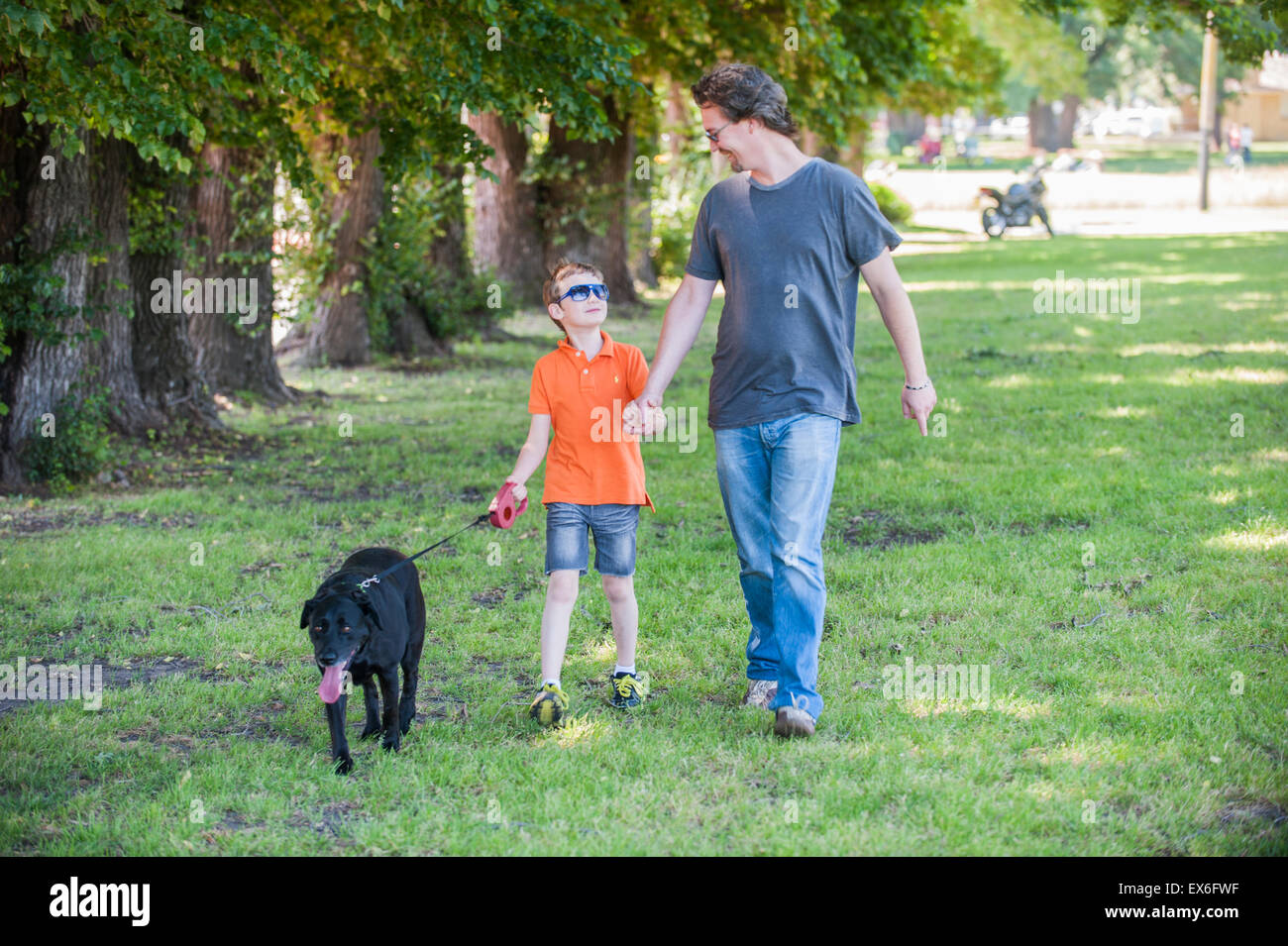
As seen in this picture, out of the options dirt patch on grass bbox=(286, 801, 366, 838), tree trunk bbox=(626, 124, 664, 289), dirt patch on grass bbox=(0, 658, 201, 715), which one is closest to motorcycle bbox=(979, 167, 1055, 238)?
tree trunk bbox=(626, 124, 664, 289)

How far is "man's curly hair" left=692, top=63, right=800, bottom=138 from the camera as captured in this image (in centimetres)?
432

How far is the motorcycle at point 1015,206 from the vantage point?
115ft

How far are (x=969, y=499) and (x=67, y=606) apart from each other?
500 centimetres

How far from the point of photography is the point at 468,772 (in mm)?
4234

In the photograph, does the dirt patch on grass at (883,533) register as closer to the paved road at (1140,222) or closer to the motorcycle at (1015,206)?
the paved road at (1140,222)

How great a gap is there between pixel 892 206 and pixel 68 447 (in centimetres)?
3174

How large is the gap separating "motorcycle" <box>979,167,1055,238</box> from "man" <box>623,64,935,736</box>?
3234 cm

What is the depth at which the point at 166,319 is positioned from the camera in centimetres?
1020

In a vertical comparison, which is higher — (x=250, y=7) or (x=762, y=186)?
(x=250, y=7)

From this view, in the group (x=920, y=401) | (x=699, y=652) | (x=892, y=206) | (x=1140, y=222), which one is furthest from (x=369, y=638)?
(x=1140, y=222)

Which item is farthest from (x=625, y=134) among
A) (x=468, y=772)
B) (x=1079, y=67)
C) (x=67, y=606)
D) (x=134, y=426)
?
(x=1079, y=67)

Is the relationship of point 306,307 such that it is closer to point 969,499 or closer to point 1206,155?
point 969,499
